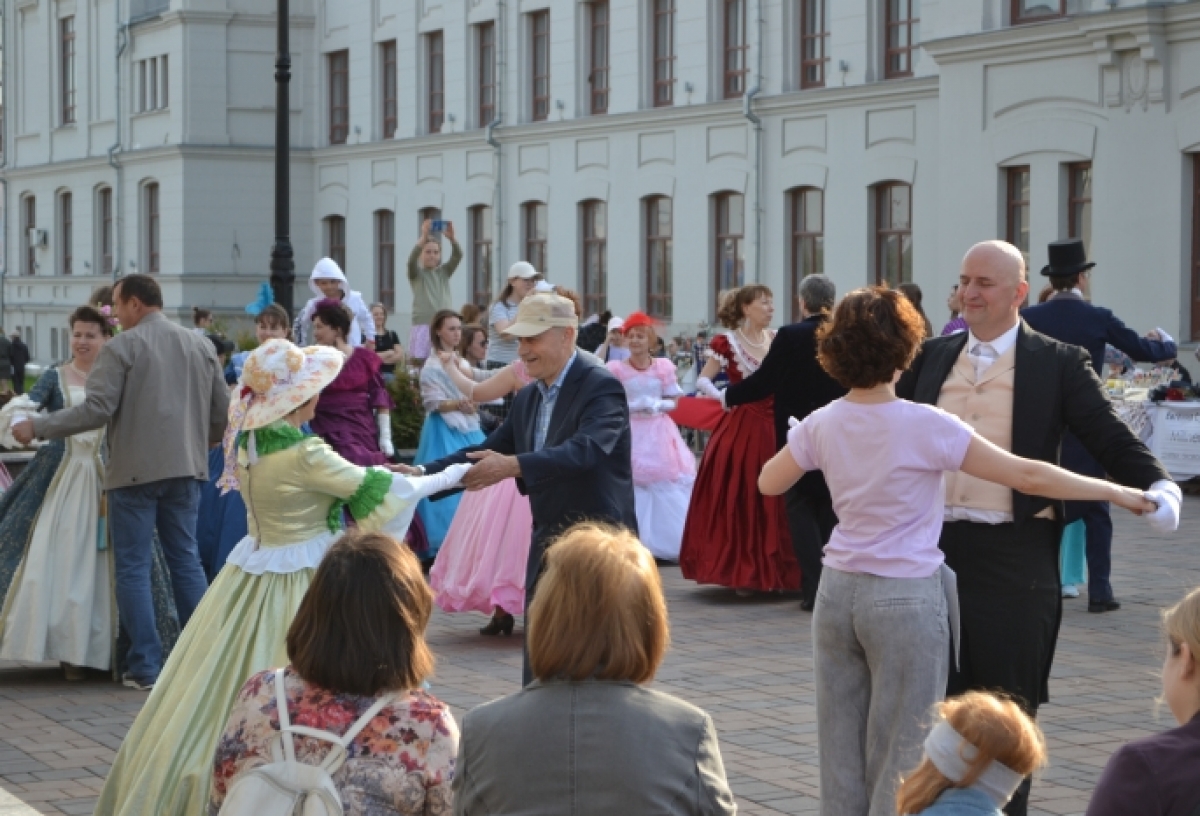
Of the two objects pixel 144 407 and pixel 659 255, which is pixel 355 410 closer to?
pixel 144 407

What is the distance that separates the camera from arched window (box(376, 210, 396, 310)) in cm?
3900

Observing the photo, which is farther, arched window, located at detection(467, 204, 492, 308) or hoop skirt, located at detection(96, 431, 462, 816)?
arched window, located at detection(467, 204, 492, 308)

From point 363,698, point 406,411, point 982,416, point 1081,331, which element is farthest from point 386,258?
point 363,698

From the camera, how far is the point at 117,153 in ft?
146

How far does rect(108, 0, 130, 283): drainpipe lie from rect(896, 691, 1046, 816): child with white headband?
42764 millimetres

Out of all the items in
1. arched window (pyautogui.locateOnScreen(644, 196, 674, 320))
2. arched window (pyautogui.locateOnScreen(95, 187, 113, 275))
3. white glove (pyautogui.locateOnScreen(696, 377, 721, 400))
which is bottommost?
white glove (pyautogui.locateOnScreen(696, 377, 721, 400))

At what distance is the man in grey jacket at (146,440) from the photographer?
8.70m

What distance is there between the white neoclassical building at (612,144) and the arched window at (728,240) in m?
0.05

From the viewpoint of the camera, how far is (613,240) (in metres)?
32.6

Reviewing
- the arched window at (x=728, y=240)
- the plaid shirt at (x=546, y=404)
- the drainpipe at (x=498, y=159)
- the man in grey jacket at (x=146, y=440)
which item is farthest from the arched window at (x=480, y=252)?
the plaid shirt at (x=546, y=404)

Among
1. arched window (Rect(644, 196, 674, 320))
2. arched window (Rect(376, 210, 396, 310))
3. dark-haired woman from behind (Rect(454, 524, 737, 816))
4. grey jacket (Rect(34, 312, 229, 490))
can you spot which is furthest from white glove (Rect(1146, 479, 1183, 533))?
arched window (Rect(376, 210, 396, 310))

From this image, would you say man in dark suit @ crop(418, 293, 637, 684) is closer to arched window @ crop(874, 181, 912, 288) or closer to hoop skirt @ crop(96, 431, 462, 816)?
hoop skirt @ crop(96, 431, 462, 816)

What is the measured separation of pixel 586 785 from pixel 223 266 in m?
39.5

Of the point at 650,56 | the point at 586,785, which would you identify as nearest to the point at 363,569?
the point at 586,785
